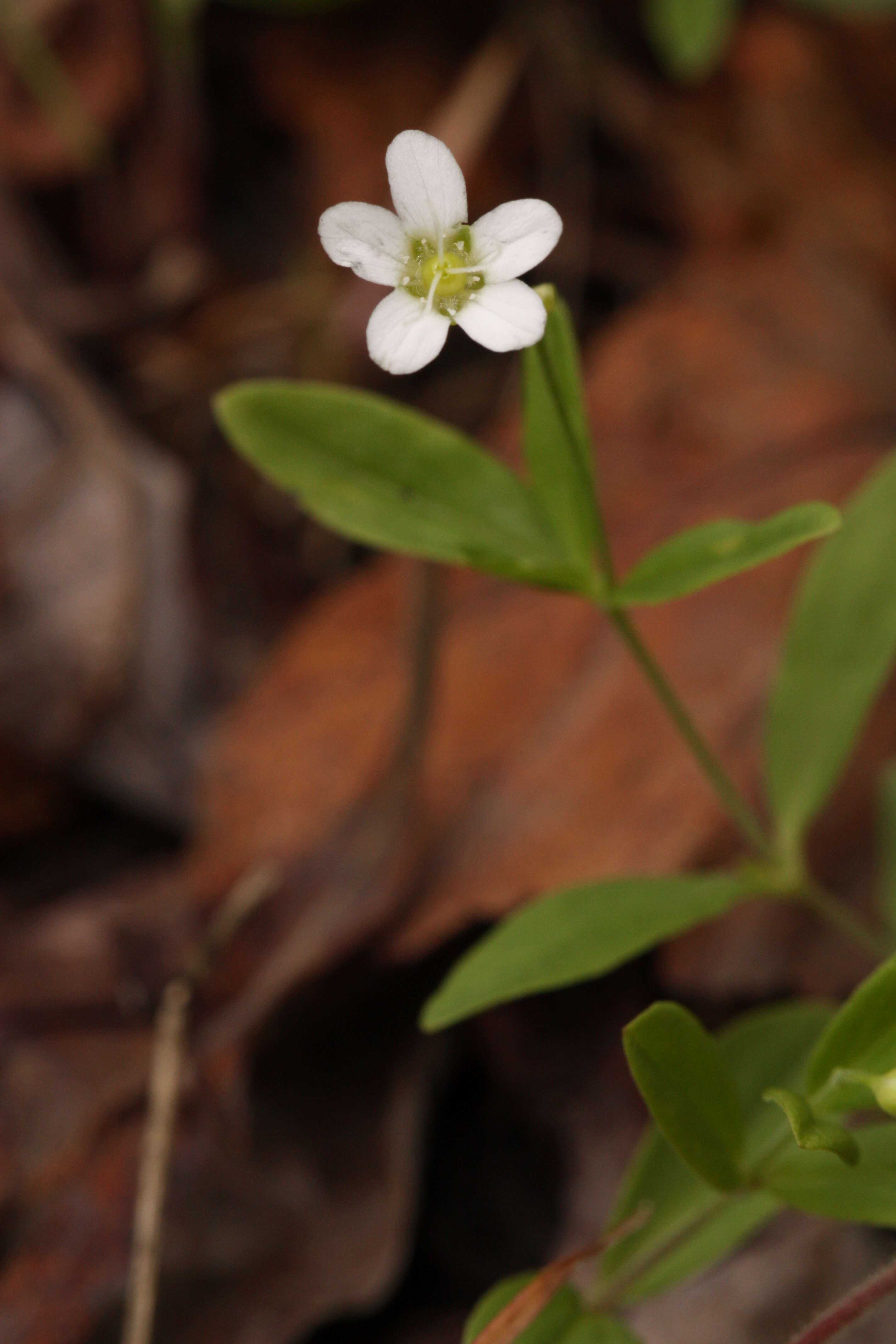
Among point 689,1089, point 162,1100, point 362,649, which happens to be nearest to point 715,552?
point 689,1089

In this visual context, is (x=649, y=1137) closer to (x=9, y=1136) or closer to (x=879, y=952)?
(x=879, y=952)

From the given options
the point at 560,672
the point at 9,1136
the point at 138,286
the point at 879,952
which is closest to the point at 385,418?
the point at 560,672

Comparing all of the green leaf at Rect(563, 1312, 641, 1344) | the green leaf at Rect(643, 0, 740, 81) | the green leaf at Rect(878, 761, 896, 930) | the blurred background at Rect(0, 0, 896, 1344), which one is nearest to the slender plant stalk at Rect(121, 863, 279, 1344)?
the blurred background at Rect(0, 0, 896, 1344)

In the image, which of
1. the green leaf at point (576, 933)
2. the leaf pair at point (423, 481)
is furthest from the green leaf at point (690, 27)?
the green leaf at point (576, 933)

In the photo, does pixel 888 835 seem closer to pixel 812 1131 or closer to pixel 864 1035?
pixel 864 1035

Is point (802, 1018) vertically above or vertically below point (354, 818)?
below

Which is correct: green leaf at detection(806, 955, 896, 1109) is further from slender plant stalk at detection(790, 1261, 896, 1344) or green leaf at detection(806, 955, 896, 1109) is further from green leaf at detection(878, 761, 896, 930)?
→ green leaf at detection(878, 761, 896, 930)
